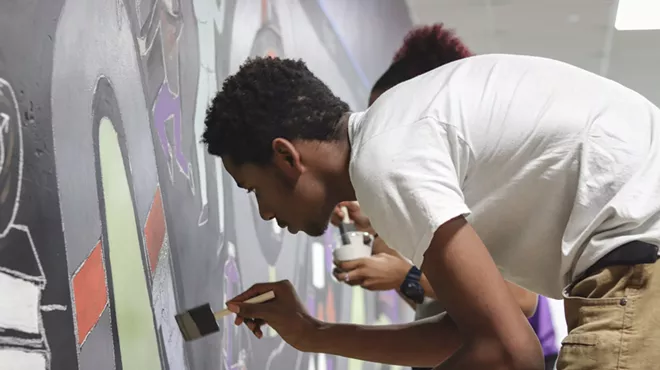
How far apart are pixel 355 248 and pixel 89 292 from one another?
0.97 meters

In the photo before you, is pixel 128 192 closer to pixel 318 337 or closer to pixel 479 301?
pixel 318 337

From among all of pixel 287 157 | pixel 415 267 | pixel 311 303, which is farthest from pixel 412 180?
pixel 311 303

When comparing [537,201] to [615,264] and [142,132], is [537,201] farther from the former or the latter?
[142,132]

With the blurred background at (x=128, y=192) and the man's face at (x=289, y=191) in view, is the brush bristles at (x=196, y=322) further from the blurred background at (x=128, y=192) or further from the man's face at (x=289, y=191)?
the man's face at (x=289, y=191)

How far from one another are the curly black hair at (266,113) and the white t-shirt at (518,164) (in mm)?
127

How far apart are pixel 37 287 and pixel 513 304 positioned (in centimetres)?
65

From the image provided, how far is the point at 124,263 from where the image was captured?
4.40 feet

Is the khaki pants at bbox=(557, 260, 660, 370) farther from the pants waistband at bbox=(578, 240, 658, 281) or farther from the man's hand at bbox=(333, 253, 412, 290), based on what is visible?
the man's hand at bbox=(333, 253, 412, 290)

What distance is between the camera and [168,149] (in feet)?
5.24

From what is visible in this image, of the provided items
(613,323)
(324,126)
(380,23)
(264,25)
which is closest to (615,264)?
(613,323)

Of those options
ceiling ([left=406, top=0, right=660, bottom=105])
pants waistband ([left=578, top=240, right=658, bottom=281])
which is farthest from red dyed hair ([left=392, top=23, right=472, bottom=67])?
ceiling ([left=406, top=0, right=660, bottom=105])

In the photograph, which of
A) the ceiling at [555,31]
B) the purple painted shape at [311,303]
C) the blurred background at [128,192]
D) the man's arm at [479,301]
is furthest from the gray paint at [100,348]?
the ceiling at [555,31]

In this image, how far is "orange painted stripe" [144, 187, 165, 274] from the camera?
146 cm

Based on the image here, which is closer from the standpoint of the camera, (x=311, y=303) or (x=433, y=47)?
(x=433, y=47)
